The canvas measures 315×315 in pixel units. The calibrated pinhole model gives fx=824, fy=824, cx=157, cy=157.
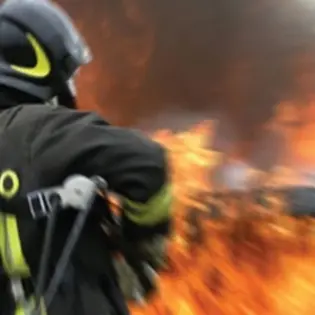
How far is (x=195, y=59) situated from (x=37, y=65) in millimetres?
761

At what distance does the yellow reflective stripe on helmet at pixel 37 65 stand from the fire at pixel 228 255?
600 millimetres

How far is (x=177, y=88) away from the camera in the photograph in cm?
183

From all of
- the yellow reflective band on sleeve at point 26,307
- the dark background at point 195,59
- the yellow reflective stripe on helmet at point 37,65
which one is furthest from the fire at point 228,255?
the yellow reflective band on sleeve at point 26,307

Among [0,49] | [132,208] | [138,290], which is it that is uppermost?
[0,49]

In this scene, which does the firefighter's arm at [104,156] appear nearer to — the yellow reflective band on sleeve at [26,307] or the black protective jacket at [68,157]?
the black protective jacket at [68,157]

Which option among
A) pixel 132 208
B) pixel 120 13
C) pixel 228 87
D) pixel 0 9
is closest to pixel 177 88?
pixel 228 87

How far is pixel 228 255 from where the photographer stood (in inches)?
68.6

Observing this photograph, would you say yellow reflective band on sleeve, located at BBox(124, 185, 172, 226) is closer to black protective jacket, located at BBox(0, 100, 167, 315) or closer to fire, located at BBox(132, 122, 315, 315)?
black protective jacket, located at BBox(0, 100, 167, 315)

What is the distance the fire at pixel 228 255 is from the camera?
1655mm

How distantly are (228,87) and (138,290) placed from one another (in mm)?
762

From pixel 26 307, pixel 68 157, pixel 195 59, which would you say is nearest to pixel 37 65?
pixel 68 157

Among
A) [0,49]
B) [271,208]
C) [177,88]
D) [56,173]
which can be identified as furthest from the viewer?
[177,88]

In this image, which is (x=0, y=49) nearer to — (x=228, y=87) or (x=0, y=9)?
(x=0, y=9)

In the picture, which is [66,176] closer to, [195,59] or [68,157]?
[68,157]
